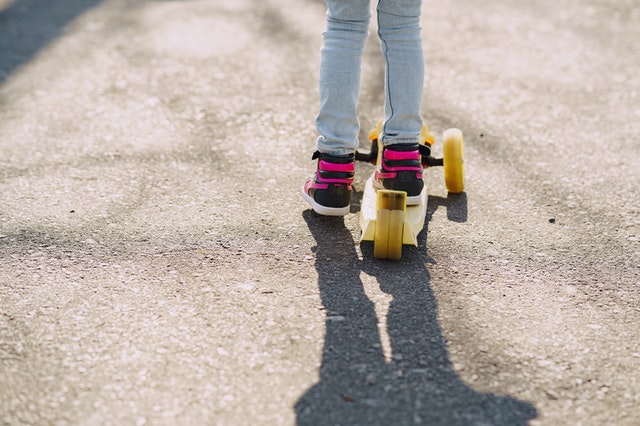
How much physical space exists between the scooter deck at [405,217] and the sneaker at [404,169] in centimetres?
5

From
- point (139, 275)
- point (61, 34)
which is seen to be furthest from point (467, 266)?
point (61, 34)

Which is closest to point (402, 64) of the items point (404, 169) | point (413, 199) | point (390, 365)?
point (404, 169)

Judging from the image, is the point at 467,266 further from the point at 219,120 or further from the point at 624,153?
the point at 219,120

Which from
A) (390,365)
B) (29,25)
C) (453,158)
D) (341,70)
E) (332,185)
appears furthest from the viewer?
(29,25)

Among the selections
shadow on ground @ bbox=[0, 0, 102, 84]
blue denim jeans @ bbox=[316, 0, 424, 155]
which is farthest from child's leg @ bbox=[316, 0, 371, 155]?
shadow on ground @ bbox=[0, 0, 102, 84]

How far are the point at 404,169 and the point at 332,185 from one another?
27 centimetres

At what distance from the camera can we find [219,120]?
392 centimetres

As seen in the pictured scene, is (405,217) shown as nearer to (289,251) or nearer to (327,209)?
(327,209)

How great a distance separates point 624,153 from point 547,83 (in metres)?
0.95

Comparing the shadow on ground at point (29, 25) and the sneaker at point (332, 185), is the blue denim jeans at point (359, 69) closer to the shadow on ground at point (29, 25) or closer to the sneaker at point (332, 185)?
the sneaker at point (332, 185)

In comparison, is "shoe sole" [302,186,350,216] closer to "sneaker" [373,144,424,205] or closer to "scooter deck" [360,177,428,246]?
"scooter deck" [360,177,428,246]

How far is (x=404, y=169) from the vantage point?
112 inches

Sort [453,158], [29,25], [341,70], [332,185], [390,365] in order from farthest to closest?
1. [29,25]
2. [453,158]
3. [332,185]
4. [341,70]
5. [390,365]

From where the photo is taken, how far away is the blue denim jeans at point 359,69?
8.68ft
